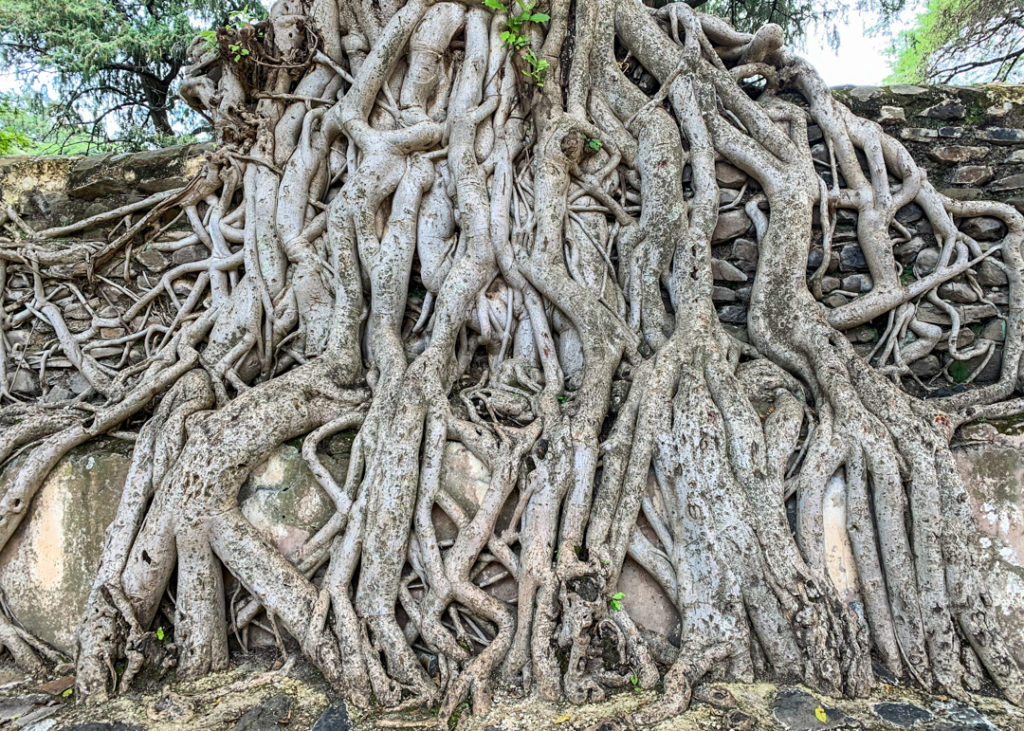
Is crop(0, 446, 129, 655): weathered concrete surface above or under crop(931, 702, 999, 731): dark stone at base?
above

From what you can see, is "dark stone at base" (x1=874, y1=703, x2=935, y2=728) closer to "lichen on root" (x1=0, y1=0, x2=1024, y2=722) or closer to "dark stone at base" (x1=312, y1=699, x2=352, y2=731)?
"lichen on root" (x1=0, y1=0, x2=1024, y2=722)

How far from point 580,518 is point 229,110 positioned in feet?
11.3

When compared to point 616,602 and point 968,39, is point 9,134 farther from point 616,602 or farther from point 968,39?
point 968,39

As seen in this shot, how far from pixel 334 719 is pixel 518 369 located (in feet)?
5.83

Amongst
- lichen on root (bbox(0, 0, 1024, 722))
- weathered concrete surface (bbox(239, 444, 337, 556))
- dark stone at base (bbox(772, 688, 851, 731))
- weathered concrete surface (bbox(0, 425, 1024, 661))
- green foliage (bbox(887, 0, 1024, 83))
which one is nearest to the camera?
dark stone at base (bbox(772, 688, 851, 731))

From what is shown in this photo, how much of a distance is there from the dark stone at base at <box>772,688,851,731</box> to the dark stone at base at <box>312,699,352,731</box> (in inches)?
59.7

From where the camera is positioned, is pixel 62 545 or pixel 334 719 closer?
pixel 334 719

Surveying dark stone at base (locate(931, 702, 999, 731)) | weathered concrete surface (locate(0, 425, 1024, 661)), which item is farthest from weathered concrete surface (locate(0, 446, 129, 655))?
dark stone at base (locate(931, 702, 999, 731))

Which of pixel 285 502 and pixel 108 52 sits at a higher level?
pixel 108 52

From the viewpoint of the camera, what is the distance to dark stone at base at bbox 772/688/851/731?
2.05 m

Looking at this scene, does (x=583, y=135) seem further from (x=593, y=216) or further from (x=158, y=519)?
(x=158, y=519)

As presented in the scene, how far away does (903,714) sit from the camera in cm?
212

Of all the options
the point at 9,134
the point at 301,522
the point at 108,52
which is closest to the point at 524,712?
the point at 301,522

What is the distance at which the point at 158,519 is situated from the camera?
8.55 feet
